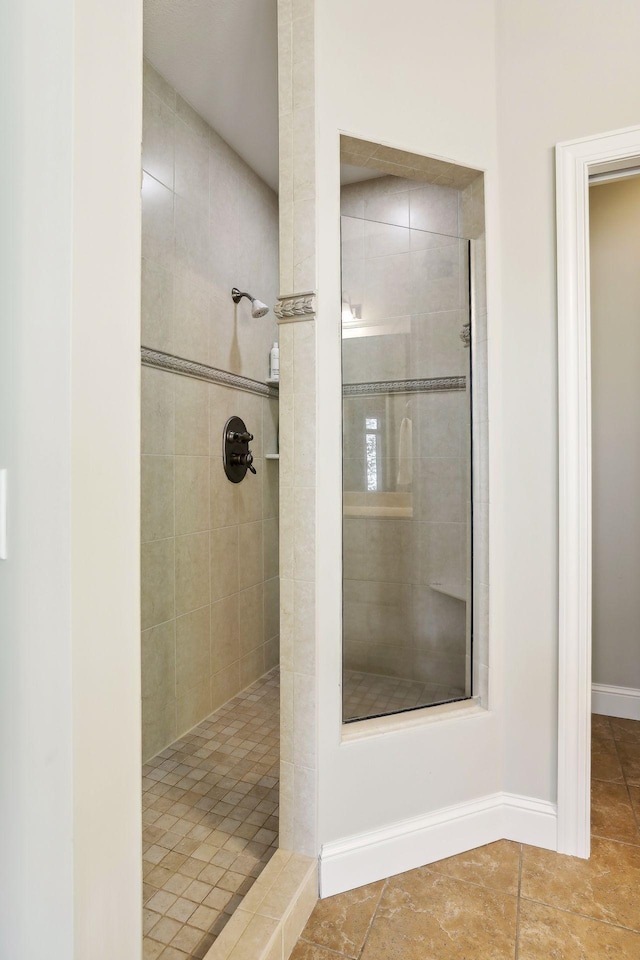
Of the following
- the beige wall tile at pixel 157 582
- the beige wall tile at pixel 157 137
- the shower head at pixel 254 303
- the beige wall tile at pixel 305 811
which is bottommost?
the beige wall tile at pixel 305 811

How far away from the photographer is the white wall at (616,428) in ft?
8.33

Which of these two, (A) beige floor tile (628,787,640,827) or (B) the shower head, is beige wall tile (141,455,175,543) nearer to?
(B) the shower head

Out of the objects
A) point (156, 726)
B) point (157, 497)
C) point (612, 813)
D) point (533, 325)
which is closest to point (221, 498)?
point (157, 497)

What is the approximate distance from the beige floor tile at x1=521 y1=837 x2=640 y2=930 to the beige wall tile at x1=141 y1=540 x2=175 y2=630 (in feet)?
4.94

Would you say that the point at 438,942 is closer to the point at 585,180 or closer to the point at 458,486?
the point at 458,486

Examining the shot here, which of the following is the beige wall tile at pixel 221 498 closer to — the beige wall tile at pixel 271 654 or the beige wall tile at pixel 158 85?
the beige wall tile at pixel 271 654

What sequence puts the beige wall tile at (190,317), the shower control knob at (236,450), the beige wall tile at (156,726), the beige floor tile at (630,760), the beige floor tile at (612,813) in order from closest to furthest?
the beige floor tile at (612,813) < the beige floor tile at (630,760) < the beige wall tile at (156,726) < the beige wall tile at (190,317) < the shower control knob at (236,450)

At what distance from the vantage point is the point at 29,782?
0.67 m

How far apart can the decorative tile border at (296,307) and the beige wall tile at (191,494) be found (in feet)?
3.42

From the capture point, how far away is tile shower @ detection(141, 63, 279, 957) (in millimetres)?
1782

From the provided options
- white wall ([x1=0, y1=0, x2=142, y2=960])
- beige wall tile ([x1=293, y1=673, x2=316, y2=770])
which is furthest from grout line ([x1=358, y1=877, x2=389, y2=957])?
white wall ([x1=0, y1=0, x2=142, y2=960])

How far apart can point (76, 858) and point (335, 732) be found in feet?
3.10

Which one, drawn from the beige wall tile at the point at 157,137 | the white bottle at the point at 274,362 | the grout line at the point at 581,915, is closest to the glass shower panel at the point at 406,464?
the grout line at the point at 581,915

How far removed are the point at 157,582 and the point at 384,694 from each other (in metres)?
1.04
